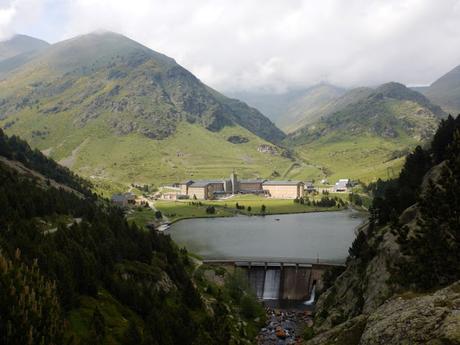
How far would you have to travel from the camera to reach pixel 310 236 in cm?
15350

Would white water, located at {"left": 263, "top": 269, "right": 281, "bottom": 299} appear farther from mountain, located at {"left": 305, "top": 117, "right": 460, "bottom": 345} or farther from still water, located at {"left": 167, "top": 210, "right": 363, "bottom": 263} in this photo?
mountain, located at {"left": 305, "top": 117, "right": 460, "bottom": 345}

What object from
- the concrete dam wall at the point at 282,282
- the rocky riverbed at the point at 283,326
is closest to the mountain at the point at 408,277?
the rocky riverbed at the point at 283,326

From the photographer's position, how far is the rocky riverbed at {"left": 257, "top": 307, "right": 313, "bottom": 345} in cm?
7550

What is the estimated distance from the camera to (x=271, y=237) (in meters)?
156

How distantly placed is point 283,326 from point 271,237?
2947 inches

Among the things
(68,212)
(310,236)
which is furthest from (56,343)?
(310,236)

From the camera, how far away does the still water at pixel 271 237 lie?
128750 mm

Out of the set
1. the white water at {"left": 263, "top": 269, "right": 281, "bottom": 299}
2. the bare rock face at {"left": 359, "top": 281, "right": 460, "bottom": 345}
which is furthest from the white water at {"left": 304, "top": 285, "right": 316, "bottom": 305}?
the bare rock face at {"left": 359, "top": 281, "right": 460, "bottom": 345}

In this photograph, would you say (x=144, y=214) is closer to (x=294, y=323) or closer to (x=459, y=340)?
(x=294, y=323)

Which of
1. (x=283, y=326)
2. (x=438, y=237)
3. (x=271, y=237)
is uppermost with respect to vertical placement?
(x=438, y=237)

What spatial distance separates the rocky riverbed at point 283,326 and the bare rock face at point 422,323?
48378mm

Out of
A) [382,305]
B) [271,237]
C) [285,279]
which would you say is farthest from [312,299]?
[382,305]

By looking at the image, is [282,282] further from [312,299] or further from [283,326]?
[283,326]

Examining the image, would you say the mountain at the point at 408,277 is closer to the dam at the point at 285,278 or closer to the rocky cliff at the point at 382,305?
the rocky cliff at the point at 382,305
